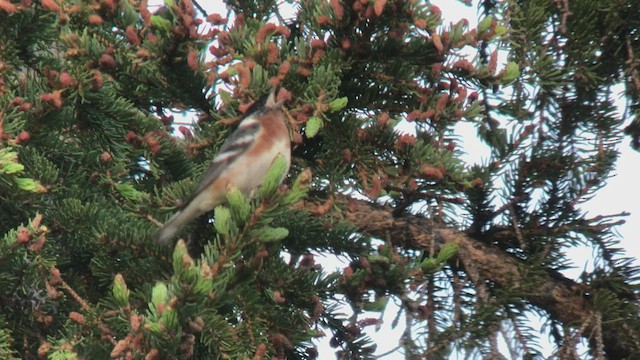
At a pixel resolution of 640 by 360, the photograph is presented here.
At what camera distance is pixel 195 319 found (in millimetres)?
2875

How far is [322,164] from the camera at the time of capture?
156 inches

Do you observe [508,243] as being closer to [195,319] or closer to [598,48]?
[598,48]

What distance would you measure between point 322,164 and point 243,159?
0.92 meters

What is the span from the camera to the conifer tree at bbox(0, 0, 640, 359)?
3.56 m

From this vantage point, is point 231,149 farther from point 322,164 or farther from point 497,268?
point 497,268

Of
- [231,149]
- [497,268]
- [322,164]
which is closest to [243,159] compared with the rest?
[231,149]

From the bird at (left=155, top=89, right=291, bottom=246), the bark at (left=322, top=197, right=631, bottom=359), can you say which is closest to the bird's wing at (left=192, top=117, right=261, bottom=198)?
the bird at (left=155, top=89, right=291, bottom=246)

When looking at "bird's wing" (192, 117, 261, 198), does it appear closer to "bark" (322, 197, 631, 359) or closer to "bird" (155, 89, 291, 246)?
"bird" (155, 89, 291, 246)

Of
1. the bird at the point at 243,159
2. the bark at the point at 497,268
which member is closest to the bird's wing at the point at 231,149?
the bird at the point at 243,159

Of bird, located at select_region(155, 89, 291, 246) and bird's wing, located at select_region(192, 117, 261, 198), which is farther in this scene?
bird's wing, located at select_region(192, 117, 261, 198)

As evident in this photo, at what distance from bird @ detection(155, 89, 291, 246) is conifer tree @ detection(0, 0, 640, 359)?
0.07m

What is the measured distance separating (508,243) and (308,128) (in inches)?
56.6

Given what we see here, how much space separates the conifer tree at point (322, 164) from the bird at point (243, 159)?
0.23 ft

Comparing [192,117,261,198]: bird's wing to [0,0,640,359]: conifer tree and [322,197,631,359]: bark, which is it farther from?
[322,197,631,359]: bark
